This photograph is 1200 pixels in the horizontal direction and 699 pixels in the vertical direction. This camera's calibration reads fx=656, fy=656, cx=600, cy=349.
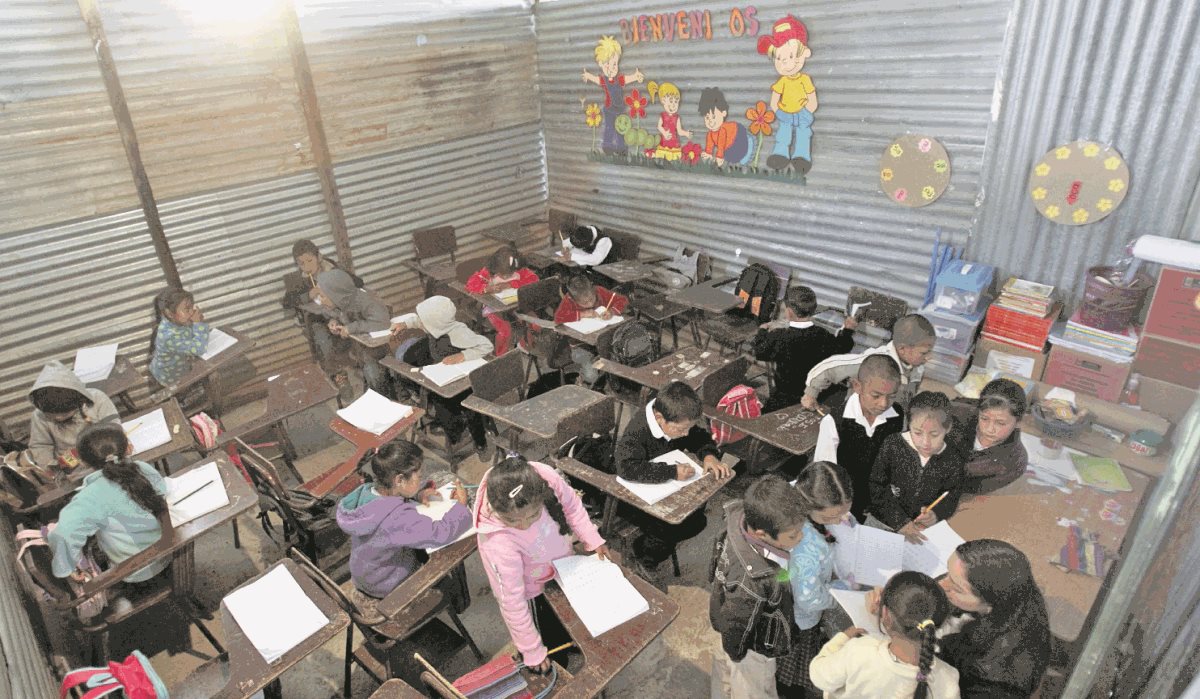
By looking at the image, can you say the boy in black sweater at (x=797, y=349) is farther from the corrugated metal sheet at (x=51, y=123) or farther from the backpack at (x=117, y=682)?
the corrugated metal sheet at (x=51, y=123)

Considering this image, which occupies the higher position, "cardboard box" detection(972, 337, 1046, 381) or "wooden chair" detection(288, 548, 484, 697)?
"cardboard box" detection(972, 337, 1046, 381)

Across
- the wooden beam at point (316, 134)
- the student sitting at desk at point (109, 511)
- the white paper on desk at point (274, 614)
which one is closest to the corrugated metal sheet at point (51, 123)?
the wooden beam at point (316, 134)

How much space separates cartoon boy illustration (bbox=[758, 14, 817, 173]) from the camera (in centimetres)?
580

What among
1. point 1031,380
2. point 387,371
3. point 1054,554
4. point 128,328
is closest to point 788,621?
point 1054,554

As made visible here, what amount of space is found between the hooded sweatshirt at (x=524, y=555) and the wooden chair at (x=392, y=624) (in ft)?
1.39

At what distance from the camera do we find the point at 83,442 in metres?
3.30

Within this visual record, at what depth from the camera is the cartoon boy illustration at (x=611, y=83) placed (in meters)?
7.34

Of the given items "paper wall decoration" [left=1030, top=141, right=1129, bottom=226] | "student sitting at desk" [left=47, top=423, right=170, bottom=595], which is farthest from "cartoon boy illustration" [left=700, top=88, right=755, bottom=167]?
"student sitting at desk" [left=47, top=423, right=170, bottom=595]

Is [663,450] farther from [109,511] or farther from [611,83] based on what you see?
[611,83]

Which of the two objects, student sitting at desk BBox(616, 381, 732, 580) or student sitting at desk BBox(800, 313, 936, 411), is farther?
student sitting at desk BBox(800, 313, 936, 411)

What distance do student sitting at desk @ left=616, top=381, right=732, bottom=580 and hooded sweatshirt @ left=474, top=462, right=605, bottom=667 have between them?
0.47 metres

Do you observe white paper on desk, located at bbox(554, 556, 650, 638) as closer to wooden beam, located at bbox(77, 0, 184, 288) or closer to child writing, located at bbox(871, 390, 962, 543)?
child writing, located at bbox(871, 390, 962, 543)

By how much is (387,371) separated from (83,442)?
2397 millimetres

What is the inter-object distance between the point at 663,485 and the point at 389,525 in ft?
4.36
